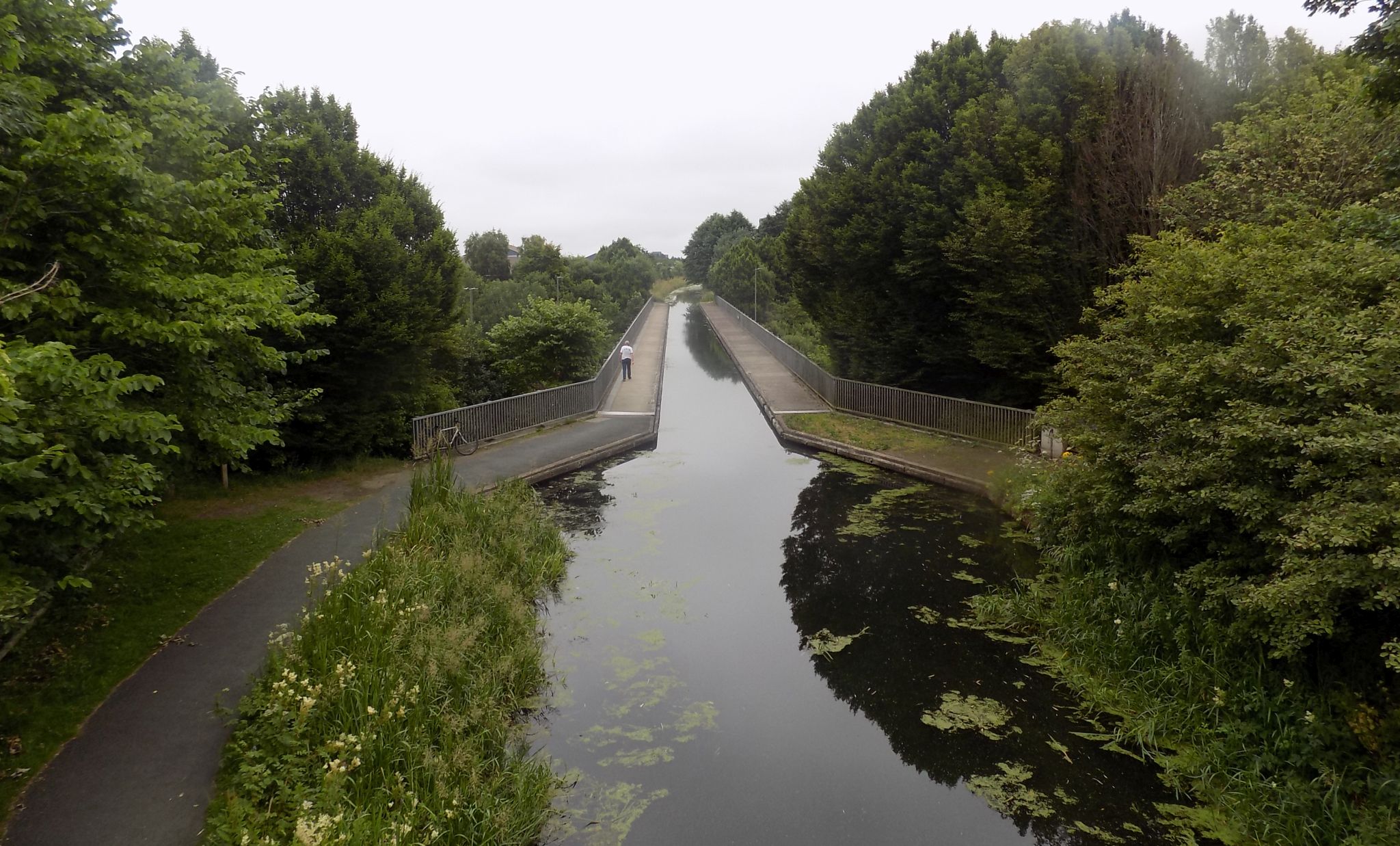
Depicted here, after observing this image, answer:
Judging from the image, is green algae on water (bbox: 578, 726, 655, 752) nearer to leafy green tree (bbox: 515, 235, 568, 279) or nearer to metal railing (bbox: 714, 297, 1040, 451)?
metal railing (bbox: 714, 297, 1040, 451)

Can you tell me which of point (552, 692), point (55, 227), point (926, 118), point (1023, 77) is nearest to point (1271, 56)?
point (1023, 77)

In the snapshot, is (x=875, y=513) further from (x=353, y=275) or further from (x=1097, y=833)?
(x=353, y=275)

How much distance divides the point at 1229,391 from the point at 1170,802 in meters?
3.39

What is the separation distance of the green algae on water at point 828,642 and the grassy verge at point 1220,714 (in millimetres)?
1639

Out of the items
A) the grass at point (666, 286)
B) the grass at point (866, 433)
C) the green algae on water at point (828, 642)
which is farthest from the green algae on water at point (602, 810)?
the grass at point (666, 286)

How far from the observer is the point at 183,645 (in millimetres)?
6977

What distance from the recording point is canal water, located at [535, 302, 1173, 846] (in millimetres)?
5758

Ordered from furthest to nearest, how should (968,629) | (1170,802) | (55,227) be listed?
(968,629), (55,227), (1170,802)

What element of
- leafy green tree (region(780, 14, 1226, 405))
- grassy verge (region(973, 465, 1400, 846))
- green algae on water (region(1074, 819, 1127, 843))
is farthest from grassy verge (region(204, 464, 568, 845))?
leafy green tree (region(780, 14, 1226, 405))

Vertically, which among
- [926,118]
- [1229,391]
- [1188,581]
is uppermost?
[926,118]

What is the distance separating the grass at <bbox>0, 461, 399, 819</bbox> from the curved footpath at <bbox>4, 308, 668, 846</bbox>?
0.15 metres

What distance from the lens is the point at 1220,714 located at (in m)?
6.41

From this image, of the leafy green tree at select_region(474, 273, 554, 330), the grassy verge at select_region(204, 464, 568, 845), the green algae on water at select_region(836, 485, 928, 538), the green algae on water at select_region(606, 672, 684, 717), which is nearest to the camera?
the grassy verge at select_region(204, 464, 568, 845)

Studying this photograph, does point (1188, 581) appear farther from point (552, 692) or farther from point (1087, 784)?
point (552, 692)
